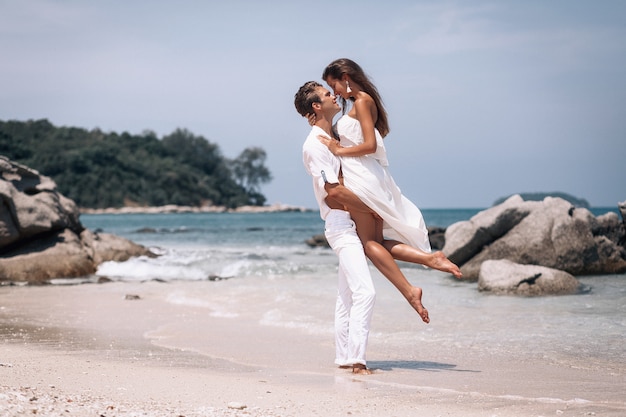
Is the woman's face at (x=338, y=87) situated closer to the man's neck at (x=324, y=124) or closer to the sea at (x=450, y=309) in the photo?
the man's neck at (x=324, y=124)

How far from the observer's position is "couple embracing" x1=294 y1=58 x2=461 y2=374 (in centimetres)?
602

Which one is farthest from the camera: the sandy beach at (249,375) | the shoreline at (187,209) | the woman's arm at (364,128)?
the shoreline at (187,209)

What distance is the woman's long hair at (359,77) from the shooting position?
6121mm

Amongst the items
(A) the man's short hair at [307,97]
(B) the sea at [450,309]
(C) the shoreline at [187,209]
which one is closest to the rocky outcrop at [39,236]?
(B) the sea at [450,309]

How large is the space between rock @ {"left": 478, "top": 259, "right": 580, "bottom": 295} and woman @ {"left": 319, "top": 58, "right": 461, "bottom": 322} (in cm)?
705

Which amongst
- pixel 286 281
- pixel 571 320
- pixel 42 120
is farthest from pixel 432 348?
pixel 42 120

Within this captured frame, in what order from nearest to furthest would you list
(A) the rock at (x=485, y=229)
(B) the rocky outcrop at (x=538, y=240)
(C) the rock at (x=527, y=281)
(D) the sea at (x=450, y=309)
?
1. (D) the sea at (x=450, y=309)
2. (C) the rock at (x=527, y=281)
3. (B) the rocky outcrop at (x=538, y=240)
4. (A) the rock at (x=485, y=229)

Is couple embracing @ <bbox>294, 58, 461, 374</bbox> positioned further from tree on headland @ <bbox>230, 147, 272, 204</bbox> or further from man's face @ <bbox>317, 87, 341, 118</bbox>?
tree on headland @ <bbox>230, 147, 272, 204</bbox>

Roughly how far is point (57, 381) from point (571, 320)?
6.87 metres

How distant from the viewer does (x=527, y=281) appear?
1284 centimetres

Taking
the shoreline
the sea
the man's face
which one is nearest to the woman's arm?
the man's face

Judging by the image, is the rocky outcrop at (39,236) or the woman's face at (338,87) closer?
the woman's face at (338,87)

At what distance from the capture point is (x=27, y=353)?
6.62m

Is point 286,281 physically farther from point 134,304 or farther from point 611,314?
point 611,314
